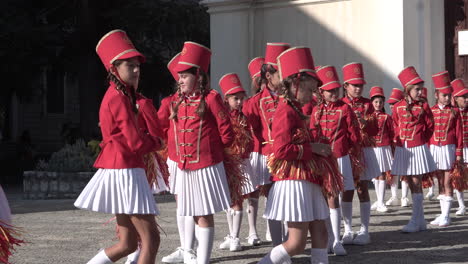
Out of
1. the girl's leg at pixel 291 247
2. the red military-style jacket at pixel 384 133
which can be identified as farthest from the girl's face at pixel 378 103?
the girl's leg at pixel 291 247

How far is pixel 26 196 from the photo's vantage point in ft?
53.0

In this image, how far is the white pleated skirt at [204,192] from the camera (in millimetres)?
7062

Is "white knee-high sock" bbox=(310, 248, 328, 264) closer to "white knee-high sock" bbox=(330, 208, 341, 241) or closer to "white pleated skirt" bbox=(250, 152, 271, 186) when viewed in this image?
"white knee-high sock" bbox=(330, 208, 341, 241)

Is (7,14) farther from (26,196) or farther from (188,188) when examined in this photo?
(188,188)

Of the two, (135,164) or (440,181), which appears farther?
(440,181)

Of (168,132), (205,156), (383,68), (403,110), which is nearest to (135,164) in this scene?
(205,156)

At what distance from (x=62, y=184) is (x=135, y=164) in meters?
10.2

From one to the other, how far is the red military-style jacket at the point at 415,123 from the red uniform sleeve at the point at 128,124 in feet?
16.6

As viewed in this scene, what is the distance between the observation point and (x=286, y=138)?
242 inches

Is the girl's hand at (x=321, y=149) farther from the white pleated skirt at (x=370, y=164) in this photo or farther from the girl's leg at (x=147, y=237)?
the white pleated skirt at (x=370, y=164)

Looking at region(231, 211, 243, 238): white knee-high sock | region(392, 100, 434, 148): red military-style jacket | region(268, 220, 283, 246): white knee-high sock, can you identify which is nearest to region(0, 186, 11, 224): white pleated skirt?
region(268, 220, 283, 246): white knee-high sock

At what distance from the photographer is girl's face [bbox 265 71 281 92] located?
8402 millimetres

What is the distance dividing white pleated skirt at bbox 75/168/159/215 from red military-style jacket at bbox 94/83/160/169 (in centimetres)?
6

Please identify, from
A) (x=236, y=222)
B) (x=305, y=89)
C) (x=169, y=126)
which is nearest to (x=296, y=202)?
(x=305, y=89)
